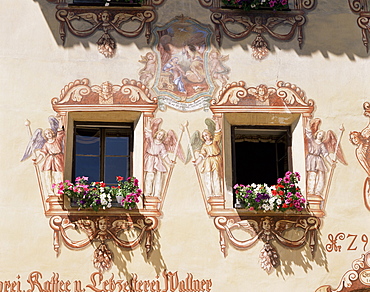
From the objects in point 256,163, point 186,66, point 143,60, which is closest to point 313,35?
point 186,66

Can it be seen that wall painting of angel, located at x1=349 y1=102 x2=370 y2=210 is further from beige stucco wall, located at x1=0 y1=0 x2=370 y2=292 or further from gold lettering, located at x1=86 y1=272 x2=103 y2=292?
gold lettering, located at x1=86 y1=272 x2=103 y2=292

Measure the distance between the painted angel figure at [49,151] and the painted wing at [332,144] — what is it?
3.48 metres

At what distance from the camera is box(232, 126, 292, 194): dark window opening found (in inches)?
405

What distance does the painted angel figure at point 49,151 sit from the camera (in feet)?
31.3

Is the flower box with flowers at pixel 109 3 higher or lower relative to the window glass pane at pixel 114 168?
higher

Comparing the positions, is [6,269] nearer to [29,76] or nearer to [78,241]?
[78,241]

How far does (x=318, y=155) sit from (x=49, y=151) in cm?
352

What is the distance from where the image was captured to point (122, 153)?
10039 millimetres

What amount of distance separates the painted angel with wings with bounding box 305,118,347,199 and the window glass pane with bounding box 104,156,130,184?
7.86 ft

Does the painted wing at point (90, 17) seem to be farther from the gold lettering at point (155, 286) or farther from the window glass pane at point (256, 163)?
the gold lettering at point (155, 286)

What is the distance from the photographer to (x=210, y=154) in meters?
9.80

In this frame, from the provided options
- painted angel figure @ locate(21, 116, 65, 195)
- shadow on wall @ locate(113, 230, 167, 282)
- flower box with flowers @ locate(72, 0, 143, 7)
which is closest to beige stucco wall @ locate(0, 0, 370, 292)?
shadow on wall @ locate(113, 230, 167, 282)

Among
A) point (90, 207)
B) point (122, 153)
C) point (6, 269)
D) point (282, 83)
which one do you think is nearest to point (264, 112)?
point (282, 83)

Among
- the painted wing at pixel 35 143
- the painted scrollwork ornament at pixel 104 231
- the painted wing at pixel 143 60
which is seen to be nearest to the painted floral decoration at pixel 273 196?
the painted scrollwork ornament at pixel 104 231
